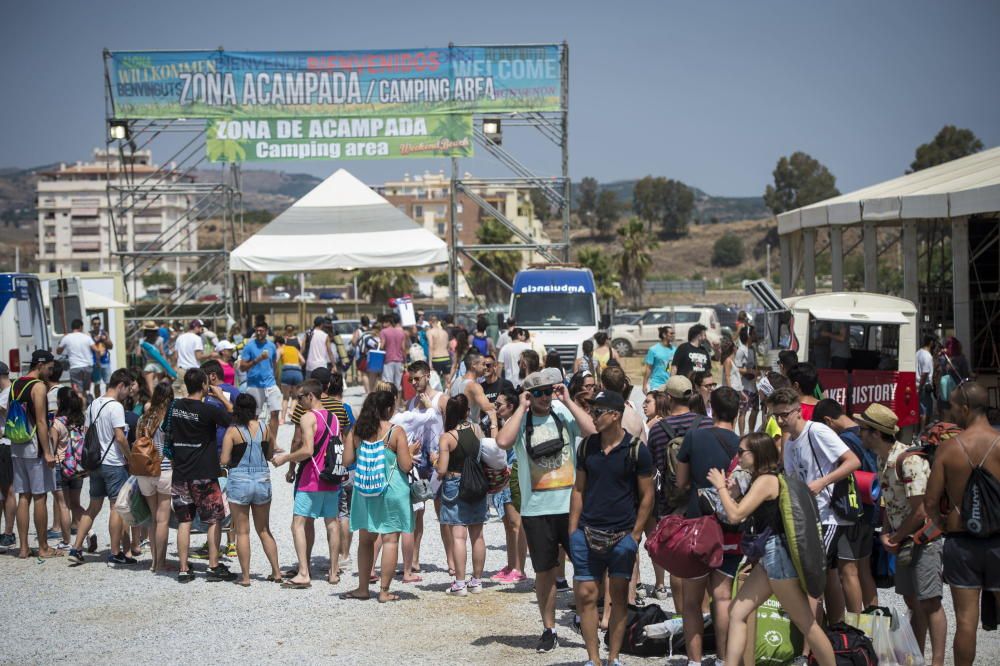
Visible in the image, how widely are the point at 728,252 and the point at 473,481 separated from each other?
393 ft

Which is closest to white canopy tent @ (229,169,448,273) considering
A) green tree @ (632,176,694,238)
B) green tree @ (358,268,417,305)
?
green tree @ (358,268,417,305)

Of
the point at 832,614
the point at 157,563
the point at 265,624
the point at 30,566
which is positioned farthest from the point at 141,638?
the point at 832,614

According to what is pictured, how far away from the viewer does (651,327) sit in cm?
3459

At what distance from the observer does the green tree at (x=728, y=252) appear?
123312 millimetres

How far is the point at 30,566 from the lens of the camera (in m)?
9.04

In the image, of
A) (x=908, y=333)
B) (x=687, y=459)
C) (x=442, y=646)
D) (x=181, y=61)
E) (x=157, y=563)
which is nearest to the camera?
(x=687, y=459)

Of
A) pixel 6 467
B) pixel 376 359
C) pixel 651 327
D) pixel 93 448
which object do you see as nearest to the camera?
pixel 93 448

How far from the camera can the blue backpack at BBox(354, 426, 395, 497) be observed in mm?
7555

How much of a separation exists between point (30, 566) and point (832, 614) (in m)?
6.99

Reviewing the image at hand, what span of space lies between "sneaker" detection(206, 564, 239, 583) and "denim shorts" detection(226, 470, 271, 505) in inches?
31.6

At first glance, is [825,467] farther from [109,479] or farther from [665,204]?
[665,204]

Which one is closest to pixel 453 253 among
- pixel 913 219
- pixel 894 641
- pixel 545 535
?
pixel 913 219

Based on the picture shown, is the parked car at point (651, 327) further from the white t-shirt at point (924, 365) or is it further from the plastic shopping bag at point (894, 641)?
the plastic shopping bag at point (894, 641)

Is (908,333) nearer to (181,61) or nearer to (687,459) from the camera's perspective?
(687,459)
